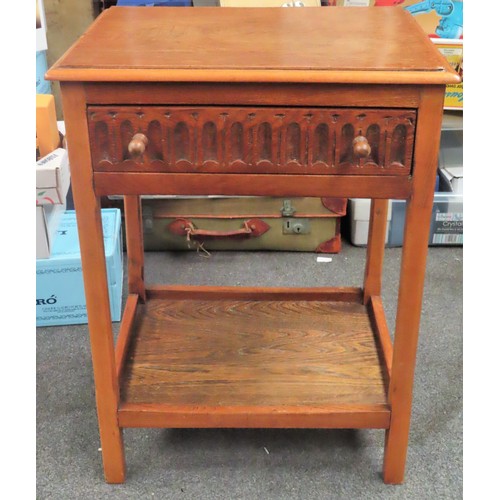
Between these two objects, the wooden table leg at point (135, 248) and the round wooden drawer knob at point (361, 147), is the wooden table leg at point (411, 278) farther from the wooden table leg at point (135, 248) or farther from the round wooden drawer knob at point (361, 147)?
the wooden table leg at point (135, 248)

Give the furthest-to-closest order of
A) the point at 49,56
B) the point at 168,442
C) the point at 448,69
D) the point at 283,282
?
the point at 49,56 < the point at 283,282 < the point at 168,442 < the point at 448,69

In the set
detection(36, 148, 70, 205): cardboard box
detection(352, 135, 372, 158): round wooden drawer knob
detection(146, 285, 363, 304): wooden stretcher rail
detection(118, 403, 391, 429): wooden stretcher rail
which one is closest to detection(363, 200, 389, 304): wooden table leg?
detection(146, 285, 363, 304): wooden stretcher rail

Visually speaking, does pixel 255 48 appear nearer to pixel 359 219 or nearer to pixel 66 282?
pixel 66 282

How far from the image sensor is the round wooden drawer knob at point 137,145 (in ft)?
3.18

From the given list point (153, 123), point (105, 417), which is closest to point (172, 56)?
point (153, 123)

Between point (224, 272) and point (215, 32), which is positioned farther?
point (224, 272)

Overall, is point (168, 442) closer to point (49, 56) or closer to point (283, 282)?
point (283, 282)

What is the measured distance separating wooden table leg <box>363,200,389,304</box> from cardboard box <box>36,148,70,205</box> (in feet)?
2.33

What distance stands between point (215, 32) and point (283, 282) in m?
0.85

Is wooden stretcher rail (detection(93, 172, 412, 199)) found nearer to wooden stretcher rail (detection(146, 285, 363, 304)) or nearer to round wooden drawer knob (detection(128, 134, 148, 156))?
round wooden drawer knob (detection(128, 134, 148, 156))

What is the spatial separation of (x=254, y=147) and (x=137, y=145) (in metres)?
0.17

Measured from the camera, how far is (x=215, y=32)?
46.1 inches

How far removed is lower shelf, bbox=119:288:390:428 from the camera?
1.22 meters

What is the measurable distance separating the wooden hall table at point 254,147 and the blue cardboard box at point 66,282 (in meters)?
0.31
